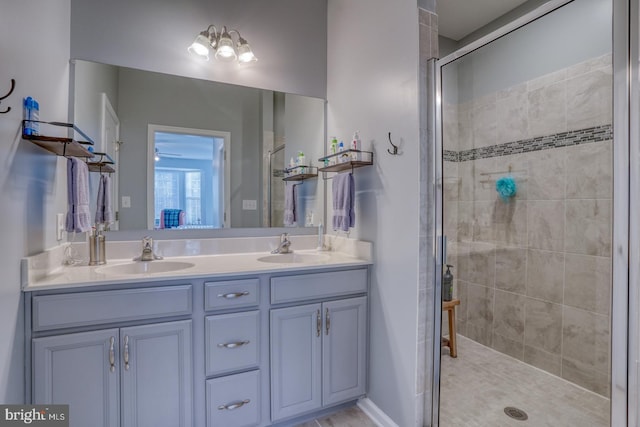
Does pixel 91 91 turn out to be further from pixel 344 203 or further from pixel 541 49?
pixel 541 49

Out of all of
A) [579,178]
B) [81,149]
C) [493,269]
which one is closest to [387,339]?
[493,269]

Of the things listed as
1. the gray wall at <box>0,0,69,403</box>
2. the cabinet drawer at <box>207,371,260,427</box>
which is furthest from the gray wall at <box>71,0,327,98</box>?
the cabinet drawer at <box>207,371,260,427</box>

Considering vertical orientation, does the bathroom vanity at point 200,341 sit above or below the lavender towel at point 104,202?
below

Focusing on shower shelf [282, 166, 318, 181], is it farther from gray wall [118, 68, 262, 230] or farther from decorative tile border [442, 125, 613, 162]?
decorative tile border [442, 125, 613, 162]

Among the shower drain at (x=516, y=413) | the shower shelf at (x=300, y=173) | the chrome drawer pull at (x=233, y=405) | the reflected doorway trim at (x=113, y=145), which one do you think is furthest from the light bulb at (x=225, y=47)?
the shower drain at (x=516, y=413)

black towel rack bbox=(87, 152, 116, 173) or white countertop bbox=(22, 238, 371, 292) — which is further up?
black towel rack bbox=(87, 152, 116, 173)

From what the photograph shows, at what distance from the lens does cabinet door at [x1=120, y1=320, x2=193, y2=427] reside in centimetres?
133

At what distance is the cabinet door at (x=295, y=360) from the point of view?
1602 mm

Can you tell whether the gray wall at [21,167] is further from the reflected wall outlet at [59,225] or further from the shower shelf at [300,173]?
the shower shelf at [300,173]

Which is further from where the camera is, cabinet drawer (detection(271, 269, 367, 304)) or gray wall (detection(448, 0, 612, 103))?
cabinet drawer (detection(271, 269, 367, 304))

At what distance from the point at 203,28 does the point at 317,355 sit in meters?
2.17

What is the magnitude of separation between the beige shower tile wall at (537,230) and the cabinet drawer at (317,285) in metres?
0.55

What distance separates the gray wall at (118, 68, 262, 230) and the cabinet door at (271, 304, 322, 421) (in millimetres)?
776

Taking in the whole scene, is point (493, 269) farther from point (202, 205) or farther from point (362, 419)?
point (202, 205)
